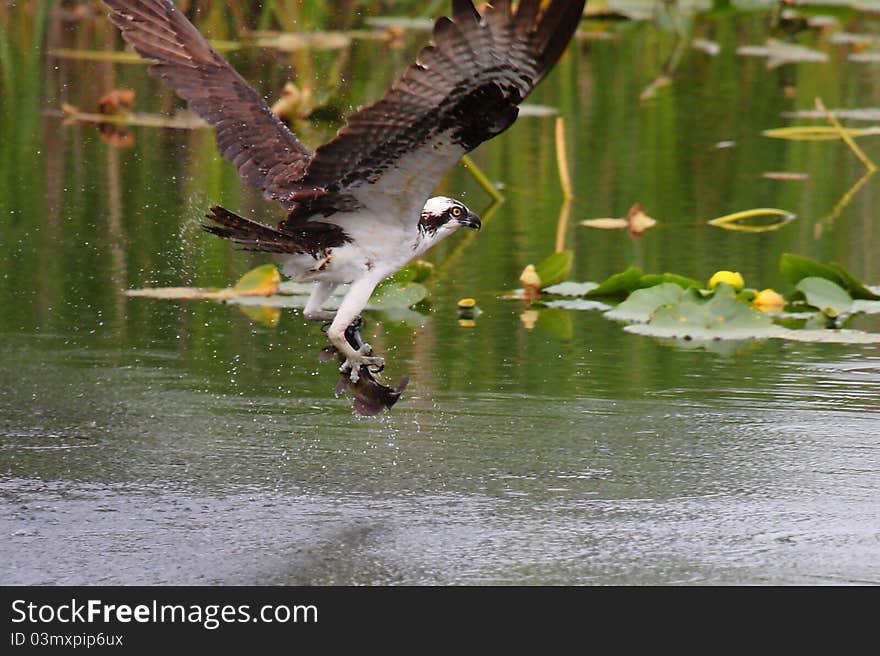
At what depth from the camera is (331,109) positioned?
1162 centimetres

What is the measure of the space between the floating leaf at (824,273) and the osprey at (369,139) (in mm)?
1931

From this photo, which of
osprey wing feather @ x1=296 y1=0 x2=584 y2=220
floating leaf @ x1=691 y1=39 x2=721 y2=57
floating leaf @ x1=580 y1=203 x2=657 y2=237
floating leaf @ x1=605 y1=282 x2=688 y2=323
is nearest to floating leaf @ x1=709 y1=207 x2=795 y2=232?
floating leaf @ x1=580 y1=203 x2=657 y2=237

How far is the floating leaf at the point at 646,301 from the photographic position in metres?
7.26

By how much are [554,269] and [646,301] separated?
0.54 metres

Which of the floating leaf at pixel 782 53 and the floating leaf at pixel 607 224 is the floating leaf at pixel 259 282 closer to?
the floating leaf at pixel 607 224

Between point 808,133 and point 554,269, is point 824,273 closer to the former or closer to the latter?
point 554,269

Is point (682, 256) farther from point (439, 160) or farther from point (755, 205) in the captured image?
point (439, 160)

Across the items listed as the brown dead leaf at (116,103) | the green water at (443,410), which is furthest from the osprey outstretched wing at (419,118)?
the brown dead leaf at (116,103)

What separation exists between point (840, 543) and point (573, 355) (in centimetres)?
219

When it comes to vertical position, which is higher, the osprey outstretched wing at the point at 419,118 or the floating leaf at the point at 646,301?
the osprey outstretched wing at the point at 419,118

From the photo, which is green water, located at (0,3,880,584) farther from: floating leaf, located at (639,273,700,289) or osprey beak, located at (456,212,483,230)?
osprey beak, located at (456,212,483,230)

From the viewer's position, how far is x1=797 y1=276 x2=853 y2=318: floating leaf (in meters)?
7.41

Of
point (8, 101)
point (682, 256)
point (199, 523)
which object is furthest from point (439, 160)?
point (8, 101)

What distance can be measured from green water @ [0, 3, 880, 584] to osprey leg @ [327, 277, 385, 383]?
21 cm
